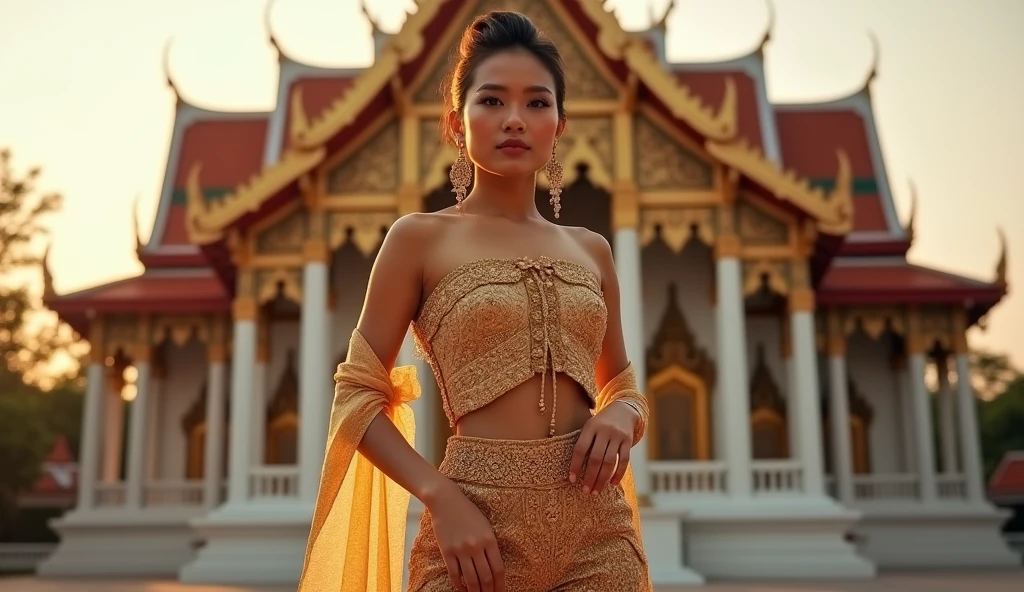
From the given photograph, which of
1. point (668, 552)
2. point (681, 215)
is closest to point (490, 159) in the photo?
point (668, 552)

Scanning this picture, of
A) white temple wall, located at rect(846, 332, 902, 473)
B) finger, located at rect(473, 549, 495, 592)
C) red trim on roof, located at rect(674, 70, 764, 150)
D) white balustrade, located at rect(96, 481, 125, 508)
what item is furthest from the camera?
red trim on roof, located at rect(674, 70, 764, 150)

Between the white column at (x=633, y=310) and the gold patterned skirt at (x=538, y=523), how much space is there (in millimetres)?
8789

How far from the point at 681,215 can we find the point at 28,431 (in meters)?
13.2

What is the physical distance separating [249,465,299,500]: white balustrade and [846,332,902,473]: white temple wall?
25.3 feet

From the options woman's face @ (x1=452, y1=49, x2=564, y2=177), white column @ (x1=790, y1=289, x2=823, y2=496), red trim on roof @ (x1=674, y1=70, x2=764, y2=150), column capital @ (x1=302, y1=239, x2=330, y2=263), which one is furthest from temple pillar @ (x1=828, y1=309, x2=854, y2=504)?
woman's face @ (x1=452, y1=49, x2=564, y2=177)

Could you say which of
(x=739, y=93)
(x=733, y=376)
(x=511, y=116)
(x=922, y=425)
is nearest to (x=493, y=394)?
(x=511, y=116)

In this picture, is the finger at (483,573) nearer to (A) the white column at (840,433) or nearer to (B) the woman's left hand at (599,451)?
(B) the woman's left hand at (599,451)

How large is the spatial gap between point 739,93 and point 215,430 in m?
9.33

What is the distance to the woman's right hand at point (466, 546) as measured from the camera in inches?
60.7

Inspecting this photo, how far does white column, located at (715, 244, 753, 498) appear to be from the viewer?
418 inches

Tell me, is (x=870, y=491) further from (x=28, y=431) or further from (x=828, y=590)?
(x=28, y=431)

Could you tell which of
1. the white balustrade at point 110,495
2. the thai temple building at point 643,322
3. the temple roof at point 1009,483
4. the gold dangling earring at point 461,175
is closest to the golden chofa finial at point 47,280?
the thai temple building at point 643,322

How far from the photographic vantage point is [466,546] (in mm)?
1545

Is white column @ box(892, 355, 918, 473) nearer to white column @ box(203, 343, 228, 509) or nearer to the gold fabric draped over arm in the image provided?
white column @ box(203, 343, 228, 509)
